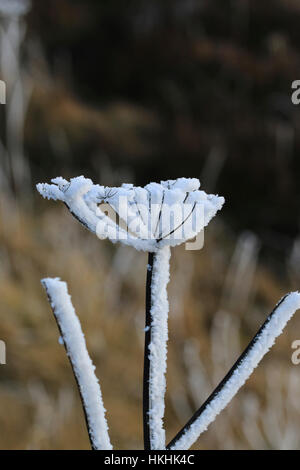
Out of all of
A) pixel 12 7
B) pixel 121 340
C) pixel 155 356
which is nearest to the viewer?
pixel 155 356

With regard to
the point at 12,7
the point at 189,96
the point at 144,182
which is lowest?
the point at 144,182

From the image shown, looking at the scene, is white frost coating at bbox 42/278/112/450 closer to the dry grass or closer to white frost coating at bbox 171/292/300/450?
white frost coating at bbox 171/292/300/450

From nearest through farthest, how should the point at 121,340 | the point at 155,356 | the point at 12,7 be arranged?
the point at 155,356, the point at 121,340, the point at 12,7

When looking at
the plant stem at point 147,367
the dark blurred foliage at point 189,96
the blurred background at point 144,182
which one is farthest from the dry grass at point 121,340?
the plant stem at point 147,367

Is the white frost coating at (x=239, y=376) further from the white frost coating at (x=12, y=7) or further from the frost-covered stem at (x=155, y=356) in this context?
the white frost coating at (x=12, y=7)

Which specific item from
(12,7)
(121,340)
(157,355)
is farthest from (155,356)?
(12,7)

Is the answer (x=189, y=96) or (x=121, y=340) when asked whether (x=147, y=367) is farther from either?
(x=189, y=96)
